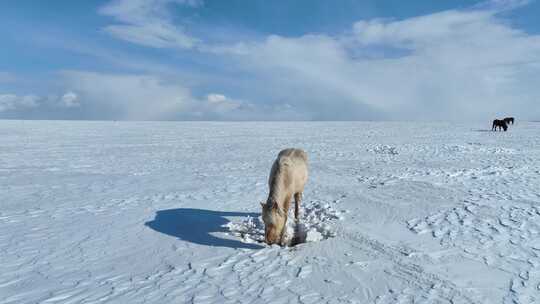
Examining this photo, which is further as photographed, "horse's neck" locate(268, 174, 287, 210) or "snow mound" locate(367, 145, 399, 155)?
"snow mound" locate(367, 145, 399, 155)

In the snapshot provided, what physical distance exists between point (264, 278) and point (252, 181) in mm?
8040

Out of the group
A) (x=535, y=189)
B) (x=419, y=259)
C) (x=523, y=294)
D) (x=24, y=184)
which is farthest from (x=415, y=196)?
(x=24, y=184)

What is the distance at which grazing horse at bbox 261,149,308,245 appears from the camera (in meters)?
6.70

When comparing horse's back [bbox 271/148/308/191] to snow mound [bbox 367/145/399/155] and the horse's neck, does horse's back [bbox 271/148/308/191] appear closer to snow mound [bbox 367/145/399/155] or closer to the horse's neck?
the horse's neck

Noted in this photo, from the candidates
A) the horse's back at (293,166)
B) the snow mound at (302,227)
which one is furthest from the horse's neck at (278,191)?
the snow mound at (302,227)

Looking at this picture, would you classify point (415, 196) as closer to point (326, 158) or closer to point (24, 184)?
point (326, 158)

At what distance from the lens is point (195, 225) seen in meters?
8.73

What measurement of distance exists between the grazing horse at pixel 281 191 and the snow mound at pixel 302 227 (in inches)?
18.2

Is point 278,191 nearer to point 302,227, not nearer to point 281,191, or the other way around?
point 281,191

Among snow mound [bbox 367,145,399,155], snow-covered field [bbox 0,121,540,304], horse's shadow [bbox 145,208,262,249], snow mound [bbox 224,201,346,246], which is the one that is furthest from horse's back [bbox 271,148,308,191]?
snow mound [bbox 367,145,399,155]

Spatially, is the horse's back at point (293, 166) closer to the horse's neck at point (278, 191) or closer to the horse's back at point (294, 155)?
the horse's back at point (294, 155)

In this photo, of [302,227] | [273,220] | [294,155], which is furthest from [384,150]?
[273,220]

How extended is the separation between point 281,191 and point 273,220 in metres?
0.90

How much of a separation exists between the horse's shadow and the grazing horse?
23.3 inches
